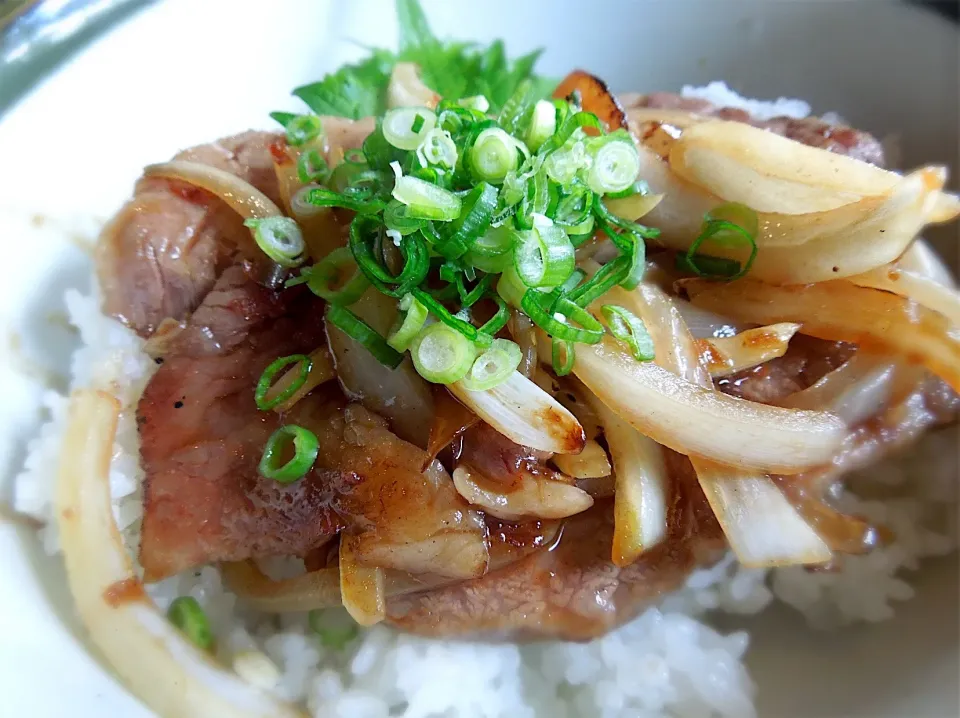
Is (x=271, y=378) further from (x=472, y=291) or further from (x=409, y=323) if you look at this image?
(x=472, y=291)

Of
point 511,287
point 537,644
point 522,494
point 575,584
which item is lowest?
point 537,644

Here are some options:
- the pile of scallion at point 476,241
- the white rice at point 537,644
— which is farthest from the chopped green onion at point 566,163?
the white rice at point 537,644

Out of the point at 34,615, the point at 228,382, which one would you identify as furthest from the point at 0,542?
the point at 228,382

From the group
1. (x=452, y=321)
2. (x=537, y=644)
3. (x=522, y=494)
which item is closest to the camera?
(x=452, y=321)

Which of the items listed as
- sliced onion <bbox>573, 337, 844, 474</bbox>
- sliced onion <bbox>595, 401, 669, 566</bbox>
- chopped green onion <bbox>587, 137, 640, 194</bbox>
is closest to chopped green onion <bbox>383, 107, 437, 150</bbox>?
chopped green onion <bbox>587, 137, 640, 194</bbox>

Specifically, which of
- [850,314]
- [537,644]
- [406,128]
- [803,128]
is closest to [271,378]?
[406,128]

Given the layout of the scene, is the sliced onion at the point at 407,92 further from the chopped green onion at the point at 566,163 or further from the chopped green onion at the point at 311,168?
the chopped green onion at the point at 566,163
